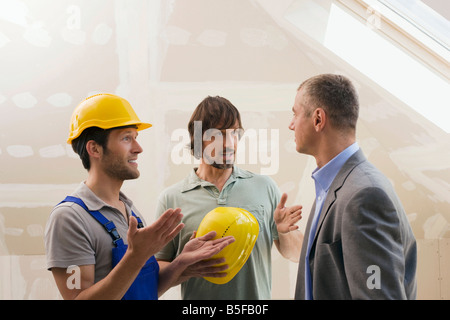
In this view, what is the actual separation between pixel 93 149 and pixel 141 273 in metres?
0.48

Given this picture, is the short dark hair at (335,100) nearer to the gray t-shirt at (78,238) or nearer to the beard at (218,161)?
the beard at (218,161)

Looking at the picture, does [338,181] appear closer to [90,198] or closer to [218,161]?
[218,161]

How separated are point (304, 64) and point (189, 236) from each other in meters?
1.54

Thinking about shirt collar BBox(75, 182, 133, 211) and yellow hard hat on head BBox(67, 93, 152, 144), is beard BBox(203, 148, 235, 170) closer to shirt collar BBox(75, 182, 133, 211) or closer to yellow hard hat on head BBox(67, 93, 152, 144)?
yellow hard hat on head BBox(67, 93, 152, 144)

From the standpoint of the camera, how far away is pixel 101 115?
1.72 metres

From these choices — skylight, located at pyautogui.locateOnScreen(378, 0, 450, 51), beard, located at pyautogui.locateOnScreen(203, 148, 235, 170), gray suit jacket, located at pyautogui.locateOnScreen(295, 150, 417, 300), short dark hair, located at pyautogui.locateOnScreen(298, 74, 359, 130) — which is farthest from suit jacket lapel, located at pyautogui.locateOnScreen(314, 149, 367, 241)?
skylight, located at pyautogui.locateOnScreen(378, 0, 450, 51)

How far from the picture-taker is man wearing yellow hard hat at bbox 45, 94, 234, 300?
4.78 feet

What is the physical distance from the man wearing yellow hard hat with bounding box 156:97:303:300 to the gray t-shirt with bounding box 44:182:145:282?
0.36 meters

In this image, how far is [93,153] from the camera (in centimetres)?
171

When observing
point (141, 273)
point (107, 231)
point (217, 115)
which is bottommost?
point (141, 273)

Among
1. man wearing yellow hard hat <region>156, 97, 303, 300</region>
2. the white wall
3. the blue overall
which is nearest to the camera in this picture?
the blue overall

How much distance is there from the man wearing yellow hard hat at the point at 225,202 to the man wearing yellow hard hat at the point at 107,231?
0.73ft

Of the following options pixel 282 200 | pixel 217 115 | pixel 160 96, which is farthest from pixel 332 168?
pixel 160 96
